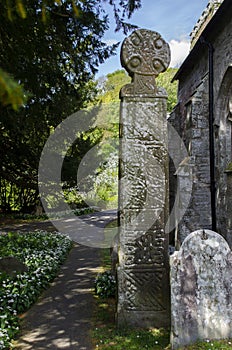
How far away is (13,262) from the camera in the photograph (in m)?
6.09

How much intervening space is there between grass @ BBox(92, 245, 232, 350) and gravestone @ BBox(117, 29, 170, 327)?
173 mm

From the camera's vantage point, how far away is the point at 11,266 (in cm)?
602

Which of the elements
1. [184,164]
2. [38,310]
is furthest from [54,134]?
[38,310]

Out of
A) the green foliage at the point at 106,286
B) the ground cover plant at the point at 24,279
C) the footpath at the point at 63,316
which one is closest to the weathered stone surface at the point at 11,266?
the ground cover plant at the point at 24,279

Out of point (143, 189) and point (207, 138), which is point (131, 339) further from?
point (207, 138)

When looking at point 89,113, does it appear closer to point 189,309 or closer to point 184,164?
point 184,164

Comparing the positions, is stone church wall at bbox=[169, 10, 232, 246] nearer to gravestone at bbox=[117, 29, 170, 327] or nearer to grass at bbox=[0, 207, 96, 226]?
gravestone at bbox=[117, 29, 170, 327]

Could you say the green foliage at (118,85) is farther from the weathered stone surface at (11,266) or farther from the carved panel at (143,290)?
the carved panel at (143,290)

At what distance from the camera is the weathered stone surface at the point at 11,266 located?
5902 mm

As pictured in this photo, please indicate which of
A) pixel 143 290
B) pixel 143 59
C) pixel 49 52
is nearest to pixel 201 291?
pixel 143 290

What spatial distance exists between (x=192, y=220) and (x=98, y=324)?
5.09m

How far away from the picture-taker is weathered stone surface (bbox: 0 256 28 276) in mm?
5902

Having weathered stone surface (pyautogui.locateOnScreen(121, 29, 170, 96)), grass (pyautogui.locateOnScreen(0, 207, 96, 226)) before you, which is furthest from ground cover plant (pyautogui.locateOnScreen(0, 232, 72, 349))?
grass (pyautogui.locateOnScreen(0, 207, 96, 226))

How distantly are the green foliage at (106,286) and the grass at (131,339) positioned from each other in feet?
2.82
